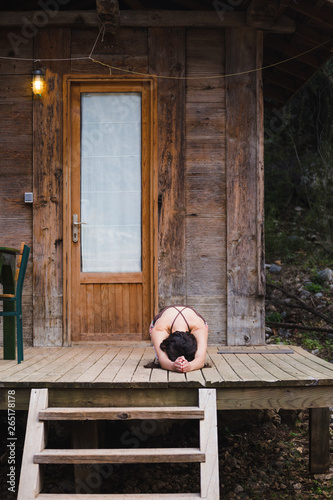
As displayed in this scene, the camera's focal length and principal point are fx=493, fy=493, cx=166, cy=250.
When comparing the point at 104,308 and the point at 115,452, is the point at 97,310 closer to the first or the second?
the point at 104,308

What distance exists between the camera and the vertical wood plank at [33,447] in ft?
9.84

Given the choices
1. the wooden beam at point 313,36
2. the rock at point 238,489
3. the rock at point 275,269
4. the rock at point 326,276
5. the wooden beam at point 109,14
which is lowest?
the rock at point 238,489

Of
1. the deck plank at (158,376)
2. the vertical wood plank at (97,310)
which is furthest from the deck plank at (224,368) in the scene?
the vertical wood plank at (97,310)

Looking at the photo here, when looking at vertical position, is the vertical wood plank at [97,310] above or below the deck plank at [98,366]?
above

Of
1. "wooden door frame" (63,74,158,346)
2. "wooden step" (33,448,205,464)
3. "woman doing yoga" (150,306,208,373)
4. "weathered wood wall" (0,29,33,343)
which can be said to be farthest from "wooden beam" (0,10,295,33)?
"wooden step" (33,448,205,464)

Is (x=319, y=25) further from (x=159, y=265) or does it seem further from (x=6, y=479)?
(x=6, y=479)

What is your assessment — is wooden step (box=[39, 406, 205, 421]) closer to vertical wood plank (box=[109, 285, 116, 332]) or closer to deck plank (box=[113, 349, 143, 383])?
deck plank (box=[113, 349, 143, 383])

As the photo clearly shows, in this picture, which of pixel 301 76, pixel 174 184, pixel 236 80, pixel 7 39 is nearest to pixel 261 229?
pixel 174 184

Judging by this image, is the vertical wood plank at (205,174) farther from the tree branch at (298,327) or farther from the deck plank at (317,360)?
the tree branch at (298,327)

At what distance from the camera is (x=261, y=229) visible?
5.15 metres

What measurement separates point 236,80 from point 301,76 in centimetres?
175

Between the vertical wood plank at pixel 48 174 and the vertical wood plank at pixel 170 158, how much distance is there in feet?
3.32

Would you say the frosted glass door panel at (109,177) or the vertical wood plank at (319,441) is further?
the frosted glass door panel at (109,177)

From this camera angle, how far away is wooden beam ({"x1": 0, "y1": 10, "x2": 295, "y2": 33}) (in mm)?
5086
